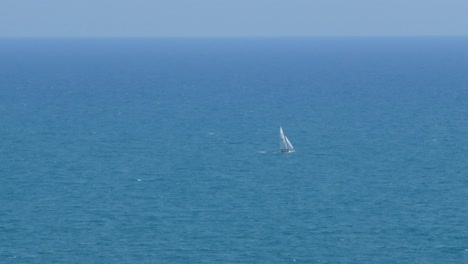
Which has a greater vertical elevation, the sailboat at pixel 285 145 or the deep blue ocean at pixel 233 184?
the sailboat at pixel 285 145

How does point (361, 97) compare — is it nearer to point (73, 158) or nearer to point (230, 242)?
point (73, 158)

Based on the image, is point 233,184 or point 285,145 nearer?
point 233,184

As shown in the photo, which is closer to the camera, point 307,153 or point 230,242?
point 230,242

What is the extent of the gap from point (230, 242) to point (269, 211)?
9.65 m

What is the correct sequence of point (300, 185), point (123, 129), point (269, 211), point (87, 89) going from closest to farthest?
point (269, 211) → point (300, 185) → point (123, 129) → point (87, 89)

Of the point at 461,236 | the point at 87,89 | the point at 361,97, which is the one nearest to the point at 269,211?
the point at 461,236

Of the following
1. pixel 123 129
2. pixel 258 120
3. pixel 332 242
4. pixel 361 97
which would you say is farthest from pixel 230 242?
pixel 361 97

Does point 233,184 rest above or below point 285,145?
below

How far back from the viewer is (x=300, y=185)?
87375 millimetres

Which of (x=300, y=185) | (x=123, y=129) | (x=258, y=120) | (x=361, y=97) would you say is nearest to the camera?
(x=300, y=185)

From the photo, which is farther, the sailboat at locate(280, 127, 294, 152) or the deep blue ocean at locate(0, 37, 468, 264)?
the sailboat at locate(280, 127, 294, 152)

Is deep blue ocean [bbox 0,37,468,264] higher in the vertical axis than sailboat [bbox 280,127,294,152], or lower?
lower

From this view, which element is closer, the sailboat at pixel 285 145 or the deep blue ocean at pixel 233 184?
the deep blue ocean at pixel 233 184

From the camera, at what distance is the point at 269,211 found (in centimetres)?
7731
